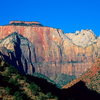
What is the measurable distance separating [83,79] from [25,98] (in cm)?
8371

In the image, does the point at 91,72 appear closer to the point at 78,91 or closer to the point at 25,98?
the point at 78,91

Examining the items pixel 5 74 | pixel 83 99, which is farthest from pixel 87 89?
pixel 5 74

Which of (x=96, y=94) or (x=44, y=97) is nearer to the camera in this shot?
(x=44, y=97)

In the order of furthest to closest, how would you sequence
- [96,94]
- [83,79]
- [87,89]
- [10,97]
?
1. [83,79]
2. [87,89]
3. [96,94]
4. [10,97]

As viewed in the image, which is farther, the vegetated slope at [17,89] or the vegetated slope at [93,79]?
the vegetated slope at [93,79]

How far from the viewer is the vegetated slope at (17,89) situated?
51925 mm

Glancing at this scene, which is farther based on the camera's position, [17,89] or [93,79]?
[93,79]

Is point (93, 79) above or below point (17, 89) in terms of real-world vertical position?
above

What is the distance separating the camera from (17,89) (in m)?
55.1

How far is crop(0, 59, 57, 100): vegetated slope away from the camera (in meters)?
51.9

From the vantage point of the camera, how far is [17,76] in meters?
59.0

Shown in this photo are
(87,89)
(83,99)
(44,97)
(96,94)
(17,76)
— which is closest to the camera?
(44,97)

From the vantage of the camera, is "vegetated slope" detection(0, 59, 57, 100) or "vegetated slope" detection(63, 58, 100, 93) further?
"vegetated slope" detection(63, 58, 100, 93)

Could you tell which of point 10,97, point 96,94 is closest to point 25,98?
point 10,97
